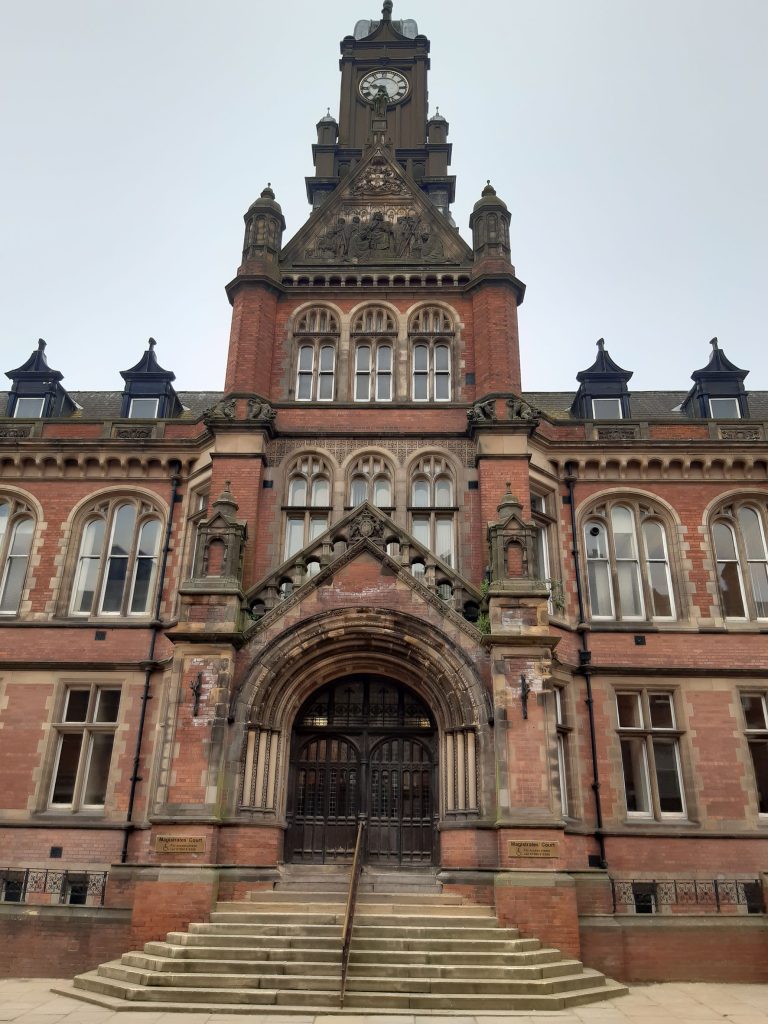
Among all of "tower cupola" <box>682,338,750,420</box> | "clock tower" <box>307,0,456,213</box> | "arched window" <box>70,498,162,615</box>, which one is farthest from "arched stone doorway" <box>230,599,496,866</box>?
"clock tower" <box>307,0,456,213</box>

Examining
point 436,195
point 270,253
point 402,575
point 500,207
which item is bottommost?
point 402,575

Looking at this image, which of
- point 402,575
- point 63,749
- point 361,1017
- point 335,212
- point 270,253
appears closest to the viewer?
point 361,1017

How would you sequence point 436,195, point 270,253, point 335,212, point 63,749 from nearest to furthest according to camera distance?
point 63,749 < point 270,253 < point 335,212 < point 436,195

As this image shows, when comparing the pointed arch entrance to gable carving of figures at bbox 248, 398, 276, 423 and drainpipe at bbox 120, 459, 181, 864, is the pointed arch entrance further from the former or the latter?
gable carving of figures at bbox 248, 398, 276, 423

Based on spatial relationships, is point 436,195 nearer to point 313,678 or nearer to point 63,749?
point 313,678

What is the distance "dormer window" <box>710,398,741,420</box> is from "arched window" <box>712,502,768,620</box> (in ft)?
11.7

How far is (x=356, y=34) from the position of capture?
107 ft

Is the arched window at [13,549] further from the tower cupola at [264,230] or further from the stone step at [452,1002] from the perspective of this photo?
the stone step at [452,1002]

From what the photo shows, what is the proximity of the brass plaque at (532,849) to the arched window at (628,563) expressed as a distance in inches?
258

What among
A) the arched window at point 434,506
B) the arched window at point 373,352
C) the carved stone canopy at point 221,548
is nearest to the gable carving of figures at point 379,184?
the arched window at point 373,352

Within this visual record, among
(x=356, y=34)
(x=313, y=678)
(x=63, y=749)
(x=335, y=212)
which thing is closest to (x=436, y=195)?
(x=335, y=212)

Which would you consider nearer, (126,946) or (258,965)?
(258,965)

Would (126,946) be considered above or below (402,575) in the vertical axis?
below

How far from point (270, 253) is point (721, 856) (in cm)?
1796
